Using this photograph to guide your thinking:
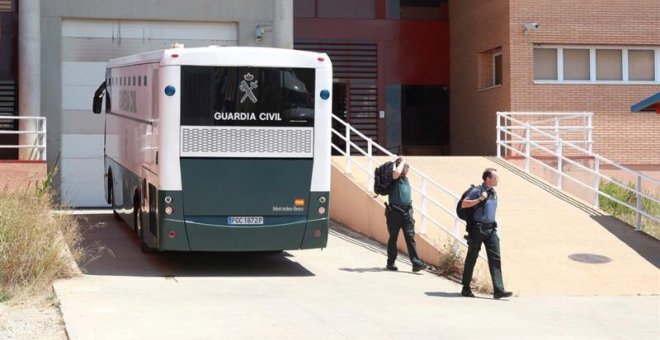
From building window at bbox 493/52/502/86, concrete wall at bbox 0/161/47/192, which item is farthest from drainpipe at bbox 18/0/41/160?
building window at bbox 493/52/502/86

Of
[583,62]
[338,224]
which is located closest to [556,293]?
[338,224]

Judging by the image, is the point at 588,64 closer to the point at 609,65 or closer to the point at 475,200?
the point at 609,65

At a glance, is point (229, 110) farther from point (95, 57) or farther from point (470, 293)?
point (95, 57)

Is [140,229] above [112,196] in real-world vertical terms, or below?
below

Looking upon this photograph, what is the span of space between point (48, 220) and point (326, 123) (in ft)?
13.8

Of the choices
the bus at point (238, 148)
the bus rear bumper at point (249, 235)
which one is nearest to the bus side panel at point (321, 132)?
the bus at point (238, 148)

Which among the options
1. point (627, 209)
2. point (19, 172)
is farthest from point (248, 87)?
point (627, 209)

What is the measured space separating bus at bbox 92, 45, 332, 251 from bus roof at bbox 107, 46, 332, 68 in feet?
0.05

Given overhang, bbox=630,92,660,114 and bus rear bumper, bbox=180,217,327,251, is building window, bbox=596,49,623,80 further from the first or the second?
bus rear bumper, bbox=180,217,327,251

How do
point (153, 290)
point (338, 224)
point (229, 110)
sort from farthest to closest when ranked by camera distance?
point (338, 224) < point (229, 110) < point (153, 290)

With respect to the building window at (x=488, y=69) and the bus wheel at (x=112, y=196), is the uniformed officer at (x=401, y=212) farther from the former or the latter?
the building window at (x=488, y=69)

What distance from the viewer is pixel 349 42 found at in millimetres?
30672

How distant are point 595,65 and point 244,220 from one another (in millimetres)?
15488

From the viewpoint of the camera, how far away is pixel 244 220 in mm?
15156
